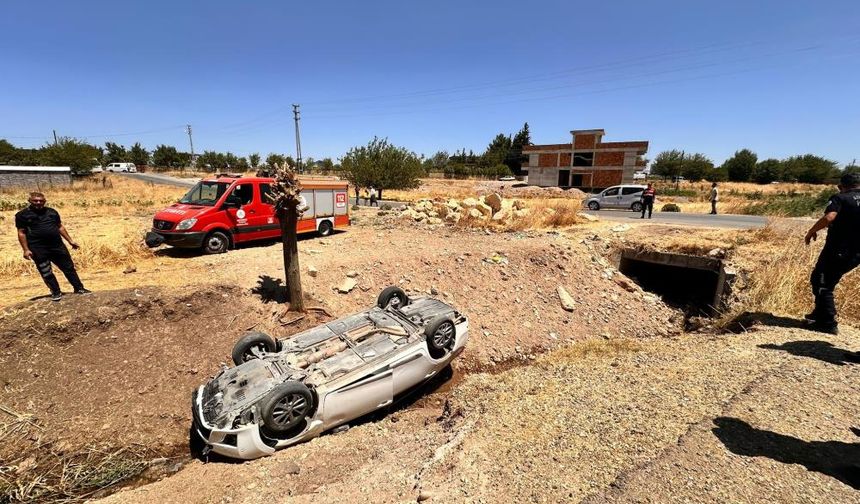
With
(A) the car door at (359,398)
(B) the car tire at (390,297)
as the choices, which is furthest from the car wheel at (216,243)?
(A) the car door at (359,398)

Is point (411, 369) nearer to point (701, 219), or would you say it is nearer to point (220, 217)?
point (220, 217)

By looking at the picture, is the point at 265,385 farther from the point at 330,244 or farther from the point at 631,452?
the point at 330,244

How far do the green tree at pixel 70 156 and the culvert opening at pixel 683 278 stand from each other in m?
54.2

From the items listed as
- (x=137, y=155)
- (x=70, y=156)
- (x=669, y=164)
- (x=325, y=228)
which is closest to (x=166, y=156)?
(x=137, y=155)

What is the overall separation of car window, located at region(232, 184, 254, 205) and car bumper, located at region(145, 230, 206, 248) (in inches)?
57.7

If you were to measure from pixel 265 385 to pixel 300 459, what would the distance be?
0.93 m

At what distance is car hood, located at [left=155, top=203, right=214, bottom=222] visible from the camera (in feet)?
30.8

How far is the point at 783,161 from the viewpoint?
6750 cm

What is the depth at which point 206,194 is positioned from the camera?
10.2 m

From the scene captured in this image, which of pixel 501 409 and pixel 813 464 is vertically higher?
pixel 813 464

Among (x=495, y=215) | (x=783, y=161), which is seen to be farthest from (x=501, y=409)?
(x=783, y=161)

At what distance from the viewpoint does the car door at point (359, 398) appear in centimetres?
470

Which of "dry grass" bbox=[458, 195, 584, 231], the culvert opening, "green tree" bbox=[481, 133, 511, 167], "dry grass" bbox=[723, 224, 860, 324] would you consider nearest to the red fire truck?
"dry grass" bbox=[458, 195, 584, 231]

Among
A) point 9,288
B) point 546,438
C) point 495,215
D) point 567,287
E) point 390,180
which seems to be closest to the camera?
point 546,438
